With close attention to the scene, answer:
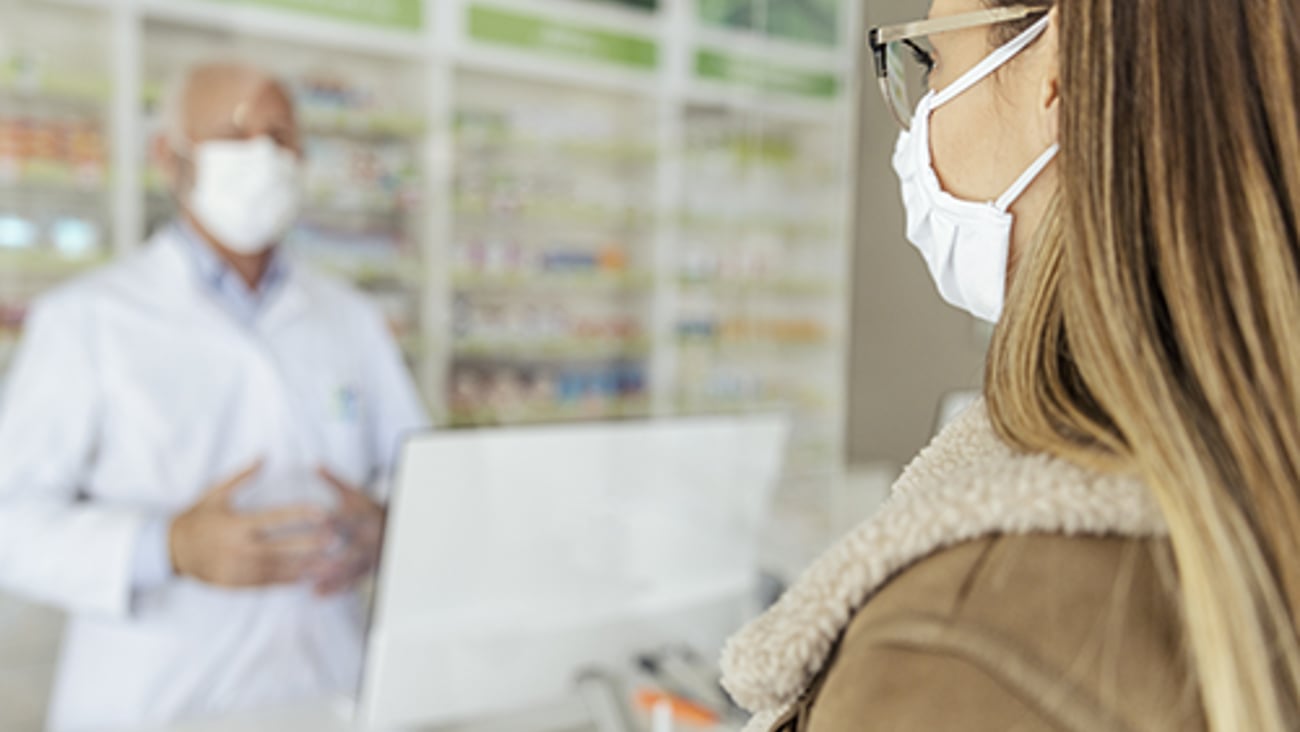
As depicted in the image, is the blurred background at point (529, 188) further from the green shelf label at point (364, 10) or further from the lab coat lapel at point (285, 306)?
the lab coat lapel at point (285, 306)

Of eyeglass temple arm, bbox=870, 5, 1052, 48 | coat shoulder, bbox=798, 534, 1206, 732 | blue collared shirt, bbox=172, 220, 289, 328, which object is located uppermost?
eyeglass temple arm, bbox=870, 5, 1052, 48

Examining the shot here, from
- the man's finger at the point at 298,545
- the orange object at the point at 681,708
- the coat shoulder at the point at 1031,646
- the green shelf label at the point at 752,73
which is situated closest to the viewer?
the coat shoulder at the point at 1031,646

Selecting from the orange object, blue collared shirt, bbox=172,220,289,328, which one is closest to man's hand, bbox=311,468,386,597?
blue collared shirt, bbox=172,220,289,328

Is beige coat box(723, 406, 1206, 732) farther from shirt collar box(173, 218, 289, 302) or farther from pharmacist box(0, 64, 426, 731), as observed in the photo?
shirt collar box(173, 218, 289, 302)

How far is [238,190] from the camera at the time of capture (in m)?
2.22

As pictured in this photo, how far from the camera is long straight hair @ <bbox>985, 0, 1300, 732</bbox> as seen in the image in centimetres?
34

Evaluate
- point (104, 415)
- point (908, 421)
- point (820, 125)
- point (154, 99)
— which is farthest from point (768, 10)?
point (908, 421)

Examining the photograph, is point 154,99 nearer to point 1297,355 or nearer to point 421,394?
point 421,394

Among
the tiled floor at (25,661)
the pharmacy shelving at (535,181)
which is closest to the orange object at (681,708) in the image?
the pharmacy shelving at (535,181)

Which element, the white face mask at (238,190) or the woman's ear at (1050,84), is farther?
the white face mask at (238,190)

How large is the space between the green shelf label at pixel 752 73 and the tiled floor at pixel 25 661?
2.55 meters

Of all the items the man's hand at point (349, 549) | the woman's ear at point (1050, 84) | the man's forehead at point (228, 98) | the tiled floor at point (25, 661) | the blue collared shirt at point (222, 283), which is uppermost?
the man's forehead at point (228, 98)

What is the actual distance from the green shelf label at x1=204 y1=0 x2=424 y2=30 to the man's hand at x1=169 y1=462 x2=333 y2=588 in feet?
4.65

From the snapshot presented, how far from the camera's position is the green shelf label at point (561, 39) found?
3.18m
